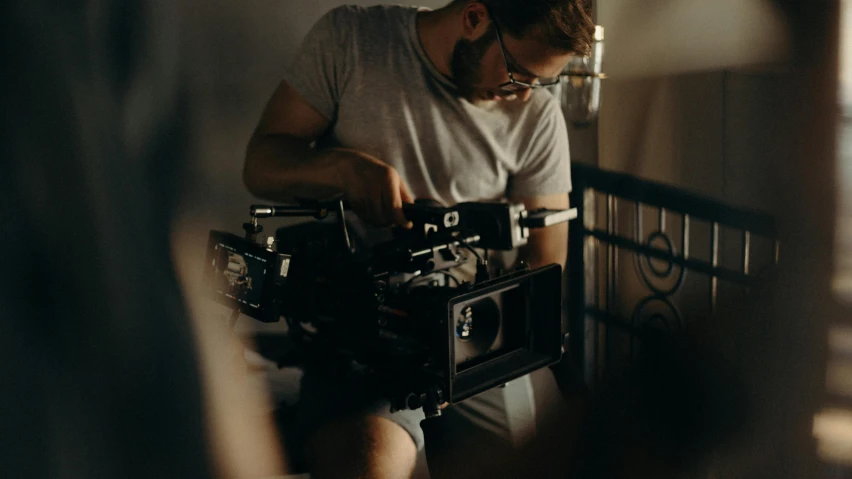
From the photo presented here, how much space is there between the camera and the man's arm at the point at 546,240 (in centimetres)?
110

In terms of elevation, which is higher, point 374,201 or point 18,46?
point 18,46

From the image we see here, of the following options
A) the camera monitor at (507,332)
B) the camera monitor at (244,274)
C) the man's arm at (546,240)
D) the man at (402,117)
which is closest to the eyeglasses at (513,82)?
the man at (402,117)

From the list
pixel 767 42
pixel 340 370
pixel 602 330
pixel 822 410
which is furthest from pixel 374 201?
pixel 822 410

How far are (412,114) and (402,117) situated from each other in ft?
0.05

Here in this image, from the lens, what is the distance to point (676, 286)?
1296mm

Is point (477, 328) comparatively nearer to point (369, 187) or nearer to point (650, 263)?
point (369, 187)

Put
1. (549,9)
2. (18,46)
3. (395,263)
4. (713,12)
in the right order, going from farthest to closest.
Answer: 1. (713,12)
2. (549,9)
3. (395,263)
4. (18,46)

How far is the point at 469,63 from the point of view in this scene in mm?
996

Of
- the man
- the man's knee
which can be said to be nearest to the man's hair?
the man

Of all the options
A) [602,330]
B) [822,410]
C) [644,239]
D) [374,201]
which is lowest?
[822,410]

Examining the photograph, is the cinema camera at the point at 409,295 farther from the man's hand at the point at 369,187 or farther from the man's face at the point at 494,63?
the man's face at the point at 494,63

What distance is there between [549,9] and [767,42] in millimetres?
504

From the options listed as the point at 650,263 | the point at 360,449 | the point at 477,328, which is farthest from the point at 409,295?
the point at 650,263

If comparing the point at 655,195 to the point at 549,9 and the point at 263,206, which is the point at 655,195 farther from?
the point at 263,206
